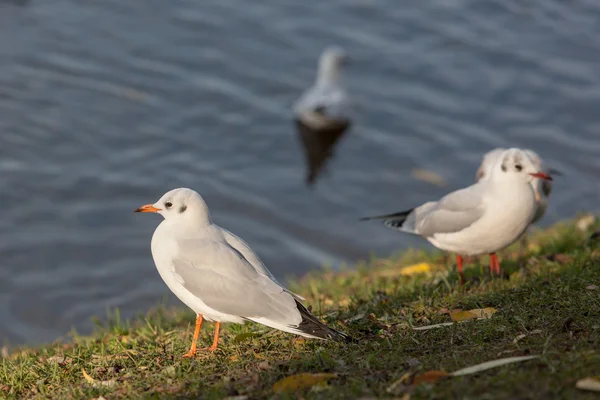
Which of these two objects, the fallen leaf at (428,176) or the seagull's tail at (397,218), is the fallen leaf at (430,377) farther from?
the fallen leaf at (428,176)

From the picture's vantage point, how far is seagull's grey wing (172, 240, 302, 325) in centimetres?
528

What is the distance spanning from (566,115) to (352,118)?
10.7ft

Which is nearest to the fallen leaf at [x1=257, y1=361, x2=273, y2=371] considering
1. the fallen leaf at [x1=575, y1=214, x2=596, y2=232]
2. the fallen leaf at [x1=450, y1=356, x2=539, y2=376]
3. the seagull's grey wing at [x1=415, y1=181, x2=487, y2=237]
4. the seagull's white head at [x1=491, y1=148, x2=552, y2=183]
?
the fallen leaf at [x1=450, y1=356, x2=539, y2=376]

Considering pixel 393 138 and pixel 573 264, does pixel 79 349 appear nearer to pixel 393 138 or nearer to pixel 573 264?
pixel 573 264

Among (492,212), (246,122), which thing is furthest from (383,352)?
(246,122)

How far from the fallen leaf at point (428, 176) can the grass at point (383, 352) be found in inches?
210

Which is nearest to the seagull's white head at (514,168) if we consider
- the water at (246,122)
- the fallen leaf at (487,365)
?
the fallen leaf at (487,365)

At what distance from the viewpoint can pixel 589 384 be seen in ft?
13.2

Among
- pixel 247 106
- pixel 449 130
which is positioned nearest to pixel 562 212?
pixel 449 130

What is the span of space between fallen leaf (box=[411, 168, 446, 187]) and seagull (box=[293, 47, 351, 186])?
4.57ft

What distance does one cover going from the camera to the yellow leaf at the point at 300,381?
4.53 m

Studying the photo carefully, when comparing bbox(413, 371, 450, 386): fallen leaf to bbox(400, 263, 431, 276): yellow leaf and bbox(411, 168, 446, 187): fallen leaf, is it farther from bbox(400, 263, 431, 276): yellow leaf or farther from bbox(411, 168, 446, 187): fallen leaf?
bbox(411, 168, 446, 187): fallen leaf

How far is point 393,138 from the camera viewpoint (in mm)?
13273

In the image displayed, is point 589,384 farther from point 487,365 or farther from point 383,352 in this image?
point 383,352
